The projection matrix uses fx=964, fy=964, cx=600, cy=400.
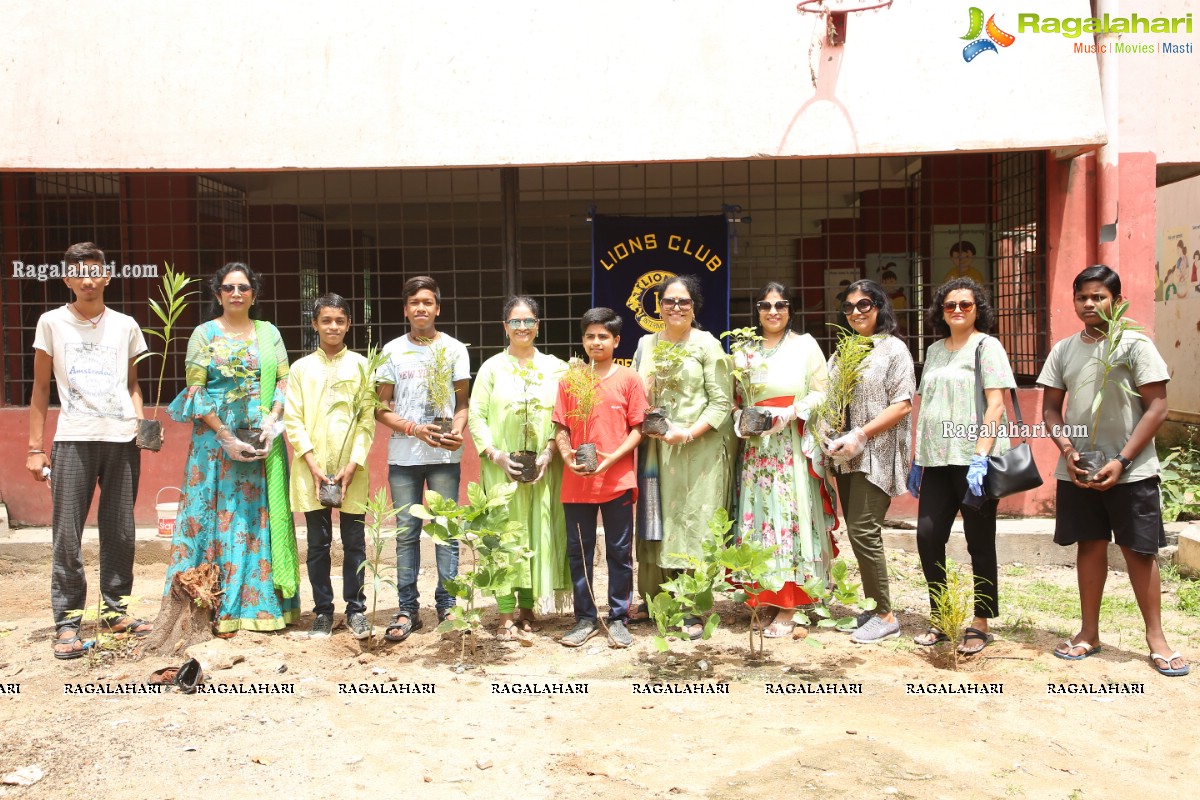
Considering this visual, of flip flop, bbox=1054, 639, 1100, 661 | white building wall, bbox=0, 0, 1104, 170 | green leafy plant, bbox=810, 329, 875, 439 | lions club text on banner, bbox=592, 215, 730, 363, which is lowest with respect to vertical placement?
flip flop, bbox=1054, 639, 1100, 661

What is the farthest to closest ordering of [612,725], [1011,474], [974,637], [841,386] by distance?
1. [841,386]
2. [974,637]
3. [1011,474]
4. [612,725]

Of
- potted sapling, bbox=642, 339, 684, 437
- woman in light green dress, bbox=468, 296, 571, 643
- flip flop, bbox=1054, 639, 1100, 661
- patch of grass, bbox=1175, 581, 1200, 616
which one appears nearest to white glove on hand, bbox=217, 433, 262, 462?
woman in light green dress, bbox=468, 296, 571, 643

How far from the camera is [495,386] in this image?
187 inches

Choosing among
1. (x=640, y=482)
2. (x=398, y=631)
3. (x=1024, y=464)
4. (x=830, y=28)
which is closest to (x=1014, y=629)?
(x=1024, y=464)

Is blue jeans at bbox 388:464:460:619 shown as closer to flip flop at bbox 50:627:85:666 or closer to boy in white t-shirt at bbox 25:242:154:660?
boy in white t-shirt at bbox 25:242:154:660

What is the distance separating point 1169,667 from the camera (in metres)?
4.17

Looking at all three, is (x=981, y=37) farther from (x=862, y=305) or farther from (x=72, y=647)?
(x=72, y=647)

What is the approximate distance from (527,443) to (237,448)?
1371 millimetres

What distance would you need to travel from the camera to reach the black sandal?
15.3 ft

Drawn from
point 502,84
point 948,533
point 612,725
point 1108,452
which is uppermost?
point 502,84

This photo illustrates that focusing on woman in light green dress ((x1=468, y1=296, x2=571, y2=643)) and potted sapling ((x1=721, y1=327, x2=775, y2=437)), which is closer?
potted sapling ((x1=721, y1=327, x2=775, y2=437))

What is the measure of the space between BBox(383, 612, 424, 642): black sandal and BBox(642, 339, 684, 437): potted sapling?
151 centimetres

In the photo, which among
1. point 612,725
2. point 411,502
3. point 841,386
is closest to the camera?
point 612,725

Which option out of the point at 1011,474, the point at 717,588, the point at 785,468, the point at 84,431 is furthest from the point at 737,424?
the point at 84,431
